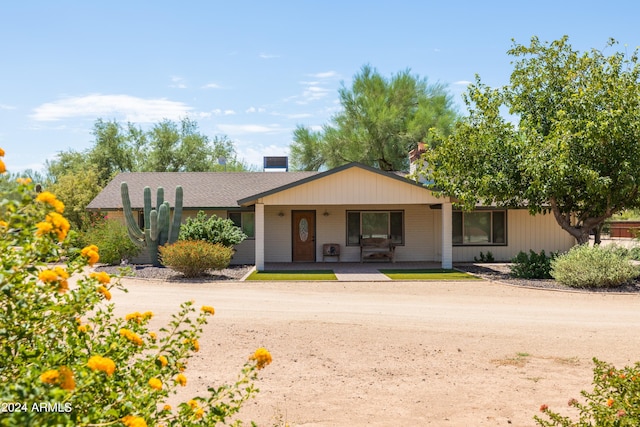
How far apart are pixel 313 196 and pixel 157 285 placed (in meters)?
6.63

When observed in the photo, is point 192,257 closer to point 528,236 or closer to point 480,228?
point 480,228

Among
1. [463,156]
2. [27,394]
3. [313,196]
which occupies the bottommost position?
[27,394]

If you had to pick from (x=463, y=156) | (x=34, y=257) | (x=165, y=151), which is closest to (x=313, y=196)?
(x=463, y=156)

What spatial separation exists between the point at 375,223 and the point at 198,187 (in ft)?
28.8

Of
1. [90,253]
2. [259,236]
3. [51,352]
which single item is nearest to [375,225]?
[259,236]

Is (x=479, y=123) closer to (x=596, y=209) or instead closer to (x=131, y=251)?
(x=596, y=209)

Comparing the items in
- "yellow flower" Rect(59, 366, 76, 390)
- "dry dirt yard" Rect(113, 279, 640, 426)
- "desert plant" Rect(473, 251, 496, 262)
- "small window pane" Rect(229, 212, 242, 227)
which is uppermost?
"small window pane" Rect(229, 212, 242, 227)

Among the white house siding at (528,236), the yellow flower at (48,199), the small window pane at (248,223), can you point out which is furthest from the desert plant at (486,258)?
the yellow flower at (48,199)

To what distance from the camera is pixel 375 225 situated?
24578mm

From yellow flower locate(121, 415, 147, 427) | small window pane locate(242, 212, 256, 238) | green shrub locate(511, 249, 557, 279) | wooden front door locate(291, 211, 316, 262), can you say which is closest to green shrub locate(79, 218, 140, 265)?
small window pane locate(242, 212, 256, 238)

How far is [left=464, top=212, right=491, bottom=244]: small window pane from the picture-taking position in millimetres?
24438

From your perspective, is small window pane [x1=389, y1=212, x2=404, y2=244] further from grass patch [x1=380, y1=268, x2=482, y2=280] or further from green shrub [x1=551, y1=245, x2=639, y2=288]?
green shrub [x1=551, y1=245, x2=639, y2=288]

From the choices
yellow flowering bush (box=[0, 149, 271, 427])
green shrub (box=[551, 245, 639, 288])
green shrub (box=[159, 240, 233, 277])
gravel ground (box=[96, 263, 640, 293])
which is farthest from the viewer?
green shrub (box=[159, 240, 233, 277])

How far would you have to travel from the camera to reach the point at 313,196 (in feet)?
67.1
